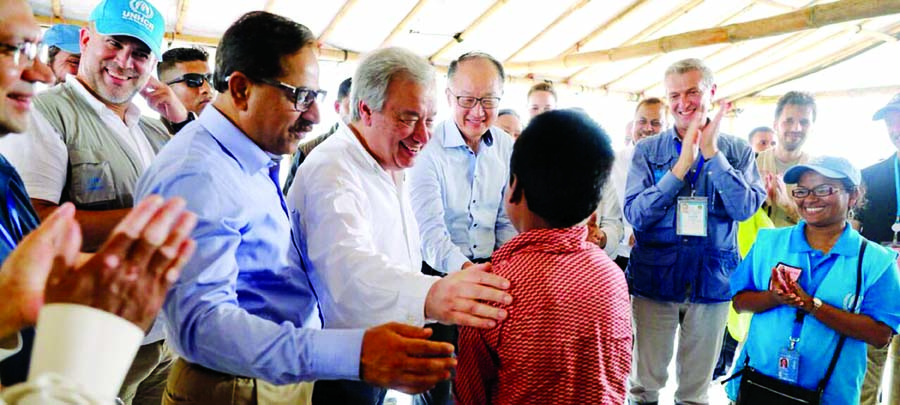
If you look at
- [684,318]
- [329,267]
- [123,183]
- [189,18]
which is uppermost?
[189,18]

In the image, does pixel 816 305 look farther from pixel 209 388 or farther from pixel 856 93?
pixel 856 93

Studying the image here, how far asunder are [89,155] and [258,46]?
88cm

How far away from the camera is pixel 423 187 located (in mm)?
2469

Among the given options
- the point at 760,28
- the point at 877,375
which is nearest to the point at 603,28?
the point at 760,28

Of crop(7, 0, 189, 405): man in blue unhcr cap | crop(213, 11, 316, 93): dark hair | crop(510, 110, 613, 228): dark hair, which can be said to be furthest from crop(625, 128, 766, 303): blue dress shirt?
crop(7, 0, 189, 405): man in blue unhcr cap

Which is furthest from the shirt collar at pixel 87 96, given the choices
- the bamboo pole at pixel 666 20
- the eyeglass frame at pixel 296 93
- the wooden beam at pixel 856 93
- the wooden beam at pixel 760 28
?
the wooden beam at pixel 856 93

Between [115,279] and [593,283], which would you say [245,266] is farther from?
[593,283]

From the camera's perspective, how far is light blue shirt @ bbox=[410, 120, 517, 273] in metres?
2.51

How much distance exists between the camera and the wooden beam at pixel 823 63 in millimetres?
10878

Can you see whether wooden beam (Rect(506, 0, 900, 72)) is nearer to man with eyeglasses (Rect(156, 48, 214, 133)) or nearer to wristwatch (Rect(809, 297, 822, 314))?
wristwatch (Rect(809, 297, 822, 314))

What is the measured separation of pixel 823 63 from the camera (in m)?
11.6

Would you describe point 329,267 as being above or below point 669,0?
below

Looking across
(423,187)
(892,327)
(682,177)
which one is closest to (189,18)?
(423,187)

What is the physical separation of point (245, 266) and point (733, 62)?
40.9 ft
